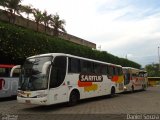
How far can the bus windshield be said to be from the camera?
1476 cm

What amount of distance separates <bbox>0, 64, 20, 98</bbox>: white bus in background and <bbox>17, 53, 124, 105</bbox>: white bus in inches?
202

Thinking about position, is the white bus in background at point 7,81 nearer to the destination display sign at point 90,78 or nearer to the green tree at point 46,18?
the destination display sign at point 90,78

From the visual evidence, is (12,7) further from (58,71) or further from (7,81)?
(58,71)

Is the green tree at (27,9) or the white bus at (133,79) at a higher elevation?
the green tree at (27,9)

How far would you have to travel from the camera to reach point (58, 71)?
51.5 ft

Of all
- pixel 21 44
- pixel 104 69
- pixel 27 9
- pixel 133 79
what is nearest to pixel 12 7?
pixel 27 9

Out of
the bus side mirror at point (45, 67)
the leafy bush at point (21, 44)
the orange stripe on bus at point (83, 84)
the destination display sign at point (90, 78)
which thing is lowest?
the orange stripe on bus at point (83, 84)

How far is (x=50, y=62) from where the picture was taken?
15234 mm

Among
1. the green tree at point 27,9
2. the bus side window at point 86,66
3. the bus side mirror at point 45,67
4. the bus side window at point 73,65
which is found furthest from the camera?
the green tree at point 27,9

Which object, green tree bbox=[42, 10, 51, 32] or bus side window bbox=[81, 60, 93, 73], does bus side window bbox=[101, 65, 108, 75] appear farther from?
green tree bbox=[42, 10, 51, 32]

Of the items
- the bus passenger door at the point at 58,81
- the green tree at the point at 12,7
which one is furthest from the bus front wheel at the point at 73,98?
the green tree at the point at 12,7

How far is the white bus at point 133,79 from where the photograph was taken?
1240 inches

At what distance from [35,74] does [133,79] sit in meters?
20.3

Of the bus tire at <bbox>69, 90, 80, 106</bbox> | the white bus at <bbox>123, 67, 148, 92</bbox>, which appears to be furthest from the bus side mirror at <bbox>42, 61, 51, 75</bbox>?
the white bus at <bbox>123, 67, 148, 92</bbox>
